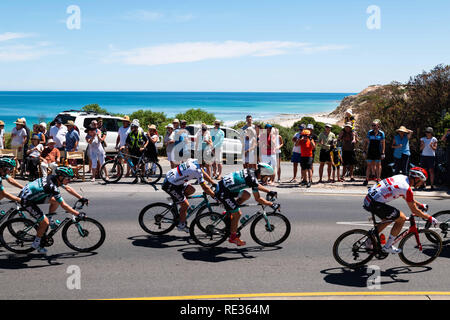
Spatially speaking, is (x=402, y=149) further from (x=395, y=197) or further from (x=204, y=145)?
(x=395, y=197)

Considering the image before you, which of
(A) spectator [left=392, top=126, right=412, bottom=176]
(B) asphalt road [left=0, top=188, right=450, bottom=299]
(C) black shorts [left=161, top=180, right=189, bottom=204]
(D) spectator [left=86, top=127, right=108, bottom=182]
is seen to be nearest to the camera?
(B) asphalt road [left=0, top=188, right=450, bottom=299]

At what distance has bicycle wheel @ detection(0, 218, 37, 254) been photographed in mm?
8633

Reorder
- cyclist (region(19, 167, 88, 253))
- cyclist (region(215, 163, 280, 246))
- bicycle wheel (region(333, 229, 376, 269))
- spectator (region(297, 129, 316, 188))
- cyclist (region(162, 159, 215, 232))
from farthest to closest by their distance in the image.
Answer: spectator (region(297, 129, 316, 188))
cyclist (region(162, 159, 215, 232))
cyclist (region(215, 163, 280, 246))
cyclist (region(19, 167, 88, 253))
bicycle wheel (region(333, 229, 376, 269))

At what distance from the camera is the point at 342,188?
15898 millimetres

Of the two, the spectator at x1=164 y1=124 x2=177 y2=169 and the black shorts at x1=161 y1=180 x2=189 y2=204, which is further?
the spectator at x1=164 y1=124 x2=177 y2=169

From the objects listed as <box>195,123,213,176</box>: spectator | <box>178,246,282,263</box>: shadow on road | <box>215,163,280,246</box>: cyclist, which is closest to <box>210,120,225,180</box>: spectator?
<box>195,123,213,176</box>: spectator

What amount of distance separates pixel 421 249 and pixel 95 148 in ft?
37.8

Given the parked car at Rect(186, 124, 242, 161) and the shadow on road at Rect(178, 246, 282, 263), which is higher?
the parked car at Rect(186, 124, 242, 161)

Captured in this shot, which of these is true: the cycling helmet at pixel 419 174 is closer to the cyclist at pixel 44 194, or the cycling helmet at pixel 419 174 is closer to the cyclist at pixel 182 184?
the cyclist at pixel 182 184

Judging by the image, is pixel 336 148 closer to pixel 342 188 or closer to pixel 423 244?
pixel 342 188

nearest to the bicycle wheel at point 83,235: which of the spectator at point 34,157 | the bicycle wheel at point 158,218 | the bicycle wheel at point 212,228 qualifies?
the bicycle wheel at point 158,218

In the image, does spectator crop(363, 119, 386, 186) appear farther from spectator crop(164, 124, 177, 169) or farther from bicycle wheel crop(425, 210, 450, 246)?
spectator crop(164, 124, 177, 169)

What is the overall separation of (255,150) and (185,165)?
6945 mm

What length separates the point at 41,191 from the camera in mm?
8523
